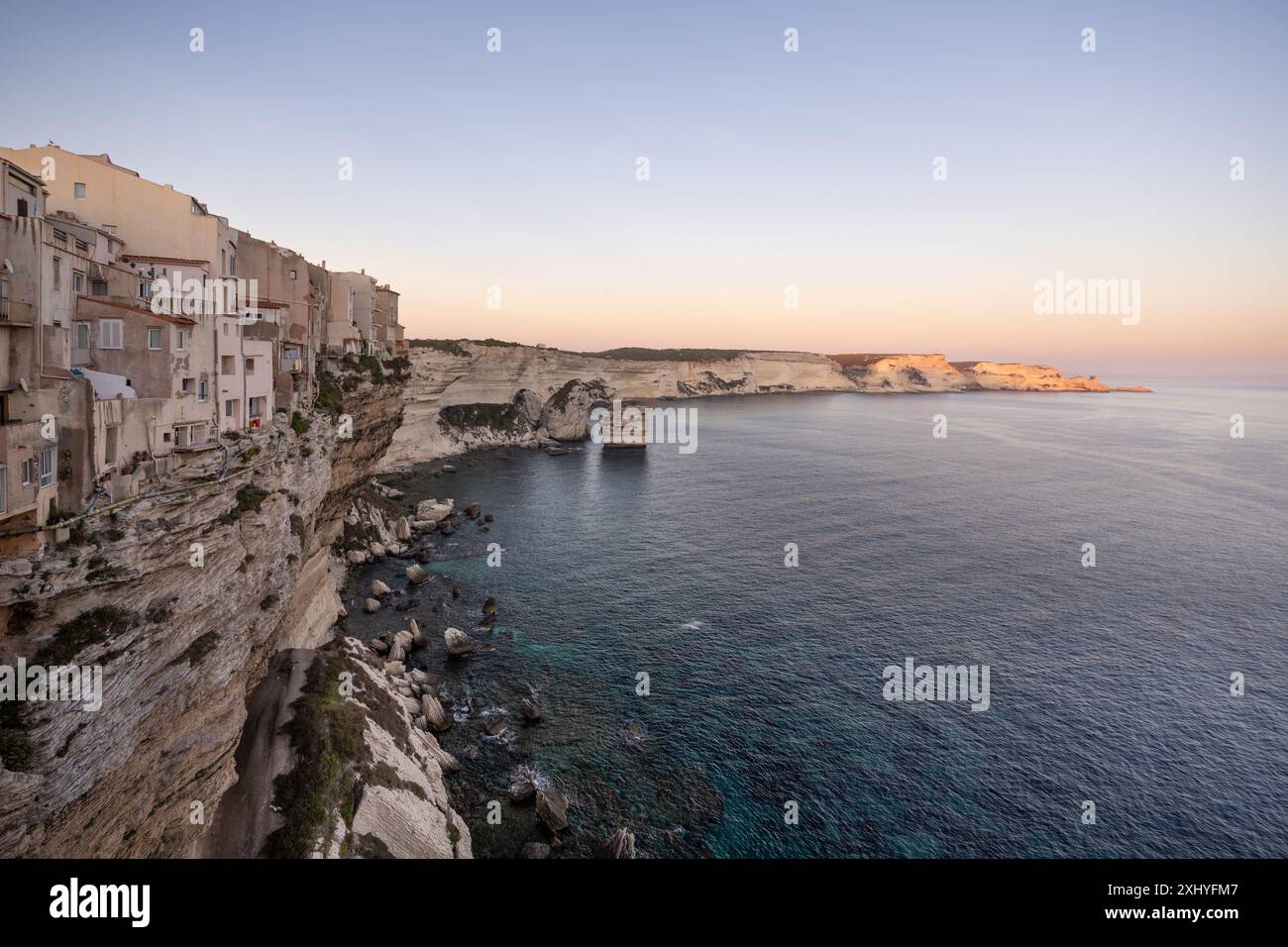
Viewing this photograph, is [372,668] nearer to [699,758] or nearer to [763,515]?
[699,758]

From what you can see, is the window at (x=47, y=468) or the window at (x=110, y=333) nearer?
the window at (x=47, y=468)

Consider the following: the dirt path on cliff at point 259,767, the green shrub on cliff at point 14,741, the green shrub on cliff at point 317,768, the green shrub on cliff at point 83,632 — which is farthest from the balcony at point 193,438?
the green shrub on cliff at point 317,768

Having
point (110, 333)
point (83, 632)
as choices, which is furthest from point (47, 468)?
point (110, 333)

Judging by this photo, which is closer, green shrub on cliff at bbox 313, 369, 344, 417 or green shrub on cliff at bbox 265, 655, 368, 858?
green shrub on cliff at bbox 265, 655, 368, 858

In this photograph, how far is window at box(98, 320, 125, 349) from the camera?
878 inches

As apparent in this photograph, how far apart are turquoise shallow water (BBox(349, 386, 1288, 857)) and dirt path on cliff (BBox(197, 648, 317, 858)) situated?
7.97m

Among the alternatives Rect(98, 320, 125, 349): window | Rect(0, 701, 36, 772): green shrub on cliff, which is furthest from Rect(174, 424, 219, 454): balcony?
Rect(0, 701, 36, 772): green shrub on cliff

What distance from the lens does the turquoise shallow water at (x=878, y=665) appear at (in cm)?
2761

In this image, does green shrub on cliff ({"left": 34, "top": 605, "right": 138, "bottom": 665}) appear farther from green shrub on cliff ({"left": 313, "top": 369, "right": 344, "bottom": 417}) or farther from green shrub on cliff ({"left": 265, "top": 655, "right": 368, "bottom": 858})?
green shrub on cliff ({"left": 313, "top": 369, "right": 344, "bottom": 417})

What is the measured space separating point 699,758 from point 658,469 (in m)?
72.3

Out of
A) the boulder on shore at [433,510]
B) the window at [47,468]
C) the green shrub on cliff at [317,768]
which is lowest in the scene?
the green shrub on cliff at [317,768]

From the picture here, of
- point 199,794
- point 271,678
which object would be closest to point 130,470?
point 199,794

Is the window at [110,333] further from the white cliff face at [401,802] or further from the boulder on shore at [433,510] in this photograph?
the boulder on shore at [433,510]

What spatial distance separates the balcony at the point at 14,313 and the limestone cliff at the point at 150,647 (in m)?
5.29
